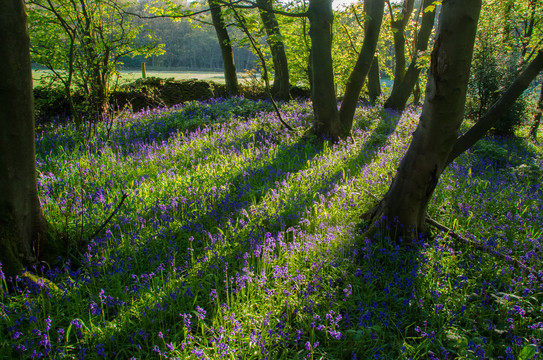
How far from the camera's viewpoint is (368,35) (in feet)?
27.2

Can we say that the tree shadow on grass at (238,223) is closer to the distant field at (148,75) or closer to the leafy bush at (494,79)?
the distant field at (148,75)

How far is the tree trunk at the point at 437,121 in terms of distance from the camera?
9.94 ft

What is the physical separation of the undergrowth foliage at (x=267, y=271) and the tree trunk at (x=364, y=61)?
2.75 meters

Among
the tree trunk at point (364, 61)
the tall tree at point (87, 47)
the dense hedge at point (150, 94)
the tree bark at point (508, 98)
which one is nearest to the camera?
the tree bark at point (508, 98)

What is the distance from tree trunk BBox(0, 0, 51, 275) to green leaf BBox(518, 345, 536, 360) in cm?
401

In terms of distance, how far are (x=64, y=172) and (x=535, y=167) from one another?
8.26 metres

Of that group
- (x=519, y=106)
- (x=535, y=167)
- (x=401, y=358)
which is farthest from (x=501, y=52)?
(x=401, y=358)

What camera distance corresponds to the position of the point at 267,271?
3232mm

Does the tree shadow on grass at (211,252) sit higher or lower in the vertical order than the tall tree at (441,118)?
lower

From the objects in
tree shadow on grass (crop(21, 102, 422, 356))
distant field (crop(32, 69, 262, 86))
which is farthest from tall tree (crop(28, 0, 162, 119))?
tree shadow on grass (crop(21, 102, 422, 356))

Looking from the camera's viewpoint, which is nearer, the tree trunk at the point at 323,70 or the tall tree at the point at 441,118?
the tall tree at the point at 441,118

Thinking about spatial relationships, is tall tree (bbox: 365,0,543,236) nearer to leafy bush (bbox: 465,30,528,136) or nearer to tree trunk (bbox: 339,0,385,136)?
tree trunk (bbox: 339,0,385,136)

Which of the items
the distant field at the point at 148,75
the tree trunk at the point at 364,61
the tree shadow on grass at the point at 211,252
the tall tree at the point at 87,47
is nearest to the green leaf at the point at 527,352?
the tree shadow on grass at the point at 211,252

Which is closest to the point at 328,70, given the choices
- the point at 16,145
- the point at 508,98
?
the point at 508,98
